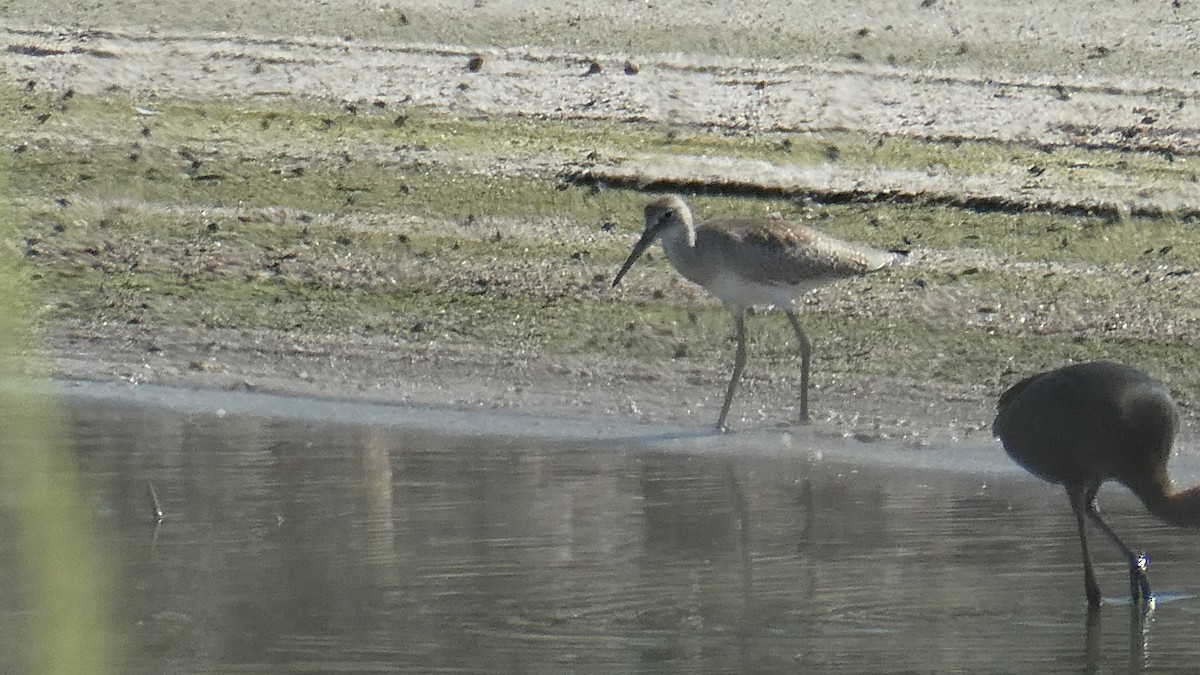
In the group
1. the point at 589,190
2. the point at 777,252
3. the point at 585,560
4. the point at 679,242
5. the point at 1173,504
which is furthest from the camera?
the point at 589,190

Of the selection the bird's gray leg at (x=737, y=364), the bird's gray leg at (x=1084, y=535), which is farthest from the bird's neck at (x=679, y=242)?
the bird's gray leg at (x=1084, y=535)

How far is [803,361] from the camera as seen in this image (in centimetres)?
830

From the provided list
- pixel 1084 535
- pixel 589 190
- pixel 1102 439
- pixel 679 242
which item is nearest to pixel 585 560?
pixel 1084 535

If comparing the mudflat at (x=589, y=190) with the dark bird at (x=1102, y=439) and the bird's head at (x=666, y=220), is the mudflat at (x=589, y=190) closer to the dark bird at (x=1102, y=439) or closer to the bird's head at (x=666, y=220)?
the bird's head at (x=666, y=220)

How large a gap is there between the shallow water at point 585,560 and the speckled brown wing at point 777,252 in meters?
0.94

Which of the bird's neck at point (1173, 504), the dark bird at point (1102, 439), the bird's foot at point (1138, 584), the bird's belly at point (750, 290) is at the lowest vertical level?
the bird's foot at point (1138, 584)

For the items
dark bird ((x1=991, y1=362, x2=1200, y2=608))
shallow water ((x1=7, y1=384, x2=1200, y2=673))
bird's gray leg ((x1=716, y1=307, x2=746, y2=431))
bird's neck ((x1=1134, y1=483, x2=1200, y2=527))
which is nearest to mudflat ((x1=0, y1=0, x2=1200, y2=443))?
bird's gray leg ((x1=716, y1=307, x2=746, y2=431))

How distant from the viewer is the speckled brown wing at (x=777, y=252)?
8359 mm

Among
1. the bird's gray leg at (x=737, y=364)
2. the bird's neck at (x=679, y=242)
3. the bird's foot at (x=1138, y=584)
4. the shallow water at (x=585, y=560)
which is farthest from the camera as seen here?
the bird's neck at (x=679, y=242)

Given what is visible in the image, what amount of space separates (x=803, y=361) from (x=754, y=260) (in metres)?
0.45

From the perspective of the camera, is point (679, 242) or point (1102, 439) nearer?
point (1102, 439)

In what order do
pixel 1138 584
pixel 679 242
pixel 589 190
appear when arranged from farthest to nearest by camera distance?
1. pixel 589 190
2. pixel 679 242
3. pixel 1138 584

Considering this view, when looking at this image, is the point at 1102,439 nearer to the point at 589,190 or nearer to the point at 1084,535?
the point at 1084,535

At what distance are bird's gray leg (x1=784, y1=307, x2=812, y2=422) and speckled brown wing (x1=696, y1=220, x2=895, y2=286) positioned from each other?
181 mm
